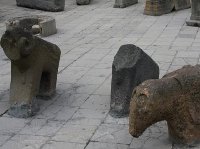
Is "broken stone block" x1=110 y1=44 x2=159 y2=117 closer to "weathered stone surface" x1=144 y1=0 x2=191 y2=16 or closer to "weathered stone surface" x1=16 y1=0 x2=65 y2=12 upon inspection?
"weathered stone surface" x1=144 y1=0 x2=191 y2=16

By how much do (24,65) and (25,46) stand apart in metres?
0.31

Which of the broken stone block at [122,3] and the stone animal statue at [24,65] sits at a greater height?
the stone animal statue at [24,65]

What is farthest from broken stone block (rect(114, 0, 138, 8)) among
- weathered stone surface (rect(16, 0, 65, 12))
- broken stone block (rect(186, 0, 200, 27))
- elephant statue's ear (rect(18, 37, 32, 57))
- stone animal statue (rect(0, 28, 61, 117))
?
elephant statue's ear (rect(18, 37, 32, 57))

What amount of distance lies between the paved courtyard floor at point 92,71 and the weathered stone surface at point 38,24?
226 millimetres

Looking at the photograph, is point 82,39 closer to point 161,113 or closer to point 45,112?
point 45,112

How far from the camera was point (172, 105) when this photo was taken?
449 cm

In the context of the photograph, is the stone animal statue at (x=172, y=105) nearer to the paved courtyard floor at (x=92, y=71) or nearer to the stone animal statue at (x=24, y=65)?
the paved courtyard floor at (x=92, y=71)

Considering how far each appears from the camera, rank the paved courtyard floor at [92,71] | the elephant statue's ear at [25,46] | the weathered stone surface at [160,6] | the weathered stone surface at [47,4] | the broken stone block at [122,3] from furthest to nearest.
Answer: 1. the broken stone block at [122,3]
2. the weathered stone surface at [47,4]
3. the weathered stone surface at [160,6]
4. the elephant statue's ear at [25,46]
5. the paved courtyard floor at [92,71]

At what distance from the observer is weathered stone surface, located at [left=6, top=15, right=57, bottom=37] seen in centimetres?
1050

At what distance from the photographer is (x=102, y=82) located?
7090 millimetres

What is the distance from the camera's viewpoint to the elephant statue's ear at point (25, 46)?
566 cm

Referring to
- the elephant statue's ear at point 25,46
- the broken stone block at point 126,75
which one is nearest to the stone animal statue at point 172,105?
the broken stone block at point 126,75

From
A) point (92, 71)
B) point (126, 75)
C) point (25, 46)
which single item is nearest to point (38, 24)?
point (92, 71)

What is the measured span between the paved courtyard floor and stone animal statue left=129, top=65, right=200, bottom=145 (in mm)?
254
